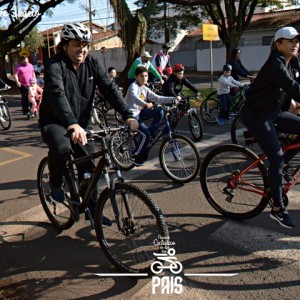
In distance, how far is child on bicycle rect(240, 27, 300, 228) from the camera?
11.7 ft

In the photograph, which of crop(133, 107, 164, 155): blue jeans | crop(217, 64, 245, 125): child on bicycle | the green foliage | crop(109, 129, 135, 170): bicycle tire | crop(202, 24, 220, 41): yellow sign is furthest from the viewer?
the green foliage

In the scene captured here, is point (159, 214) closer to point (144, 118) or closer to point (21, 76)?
point (144, 118)

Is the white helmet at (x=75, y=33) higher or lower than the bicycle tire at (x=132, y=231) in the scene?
higher

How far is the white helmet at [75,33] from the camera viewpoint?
3.41m

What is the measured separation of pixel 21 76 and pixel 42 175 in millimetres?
9043

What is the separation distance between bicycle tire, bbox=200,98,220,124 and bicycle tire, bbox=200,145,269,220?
5711 millimetres

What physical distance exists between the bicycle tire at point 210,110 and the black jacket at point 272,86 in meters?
6.08

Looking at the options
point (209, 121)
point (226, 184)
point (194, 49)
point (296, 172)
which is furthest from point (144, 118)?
point (194, 49)

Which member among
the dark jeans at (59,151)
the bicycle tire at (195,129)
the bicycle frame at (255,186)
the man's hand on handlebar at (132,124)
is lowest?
the bicycle tire at (195,129)

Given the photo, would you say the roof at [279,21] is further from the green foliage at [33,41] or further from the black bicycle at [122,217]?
the black bicycle at [122,217]

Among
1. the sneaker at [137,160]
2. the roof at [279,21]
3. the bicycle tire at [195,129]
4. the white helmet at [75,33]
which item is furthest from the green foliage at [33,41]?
the white helmet at [75,33]

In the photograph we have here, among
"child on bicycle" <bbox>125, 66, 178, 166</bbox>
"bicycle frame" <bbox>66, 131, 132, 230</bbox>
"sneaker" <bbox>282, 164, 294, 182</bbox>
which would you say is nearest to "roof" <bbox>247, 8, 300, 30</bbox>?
"child on bicycle" <bbox>125, 66, 178, 166</bbox>

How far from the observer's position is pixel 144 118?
6406 mm

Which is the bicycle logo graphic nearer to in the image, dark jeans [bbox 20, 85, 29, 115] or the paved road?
the paved road
